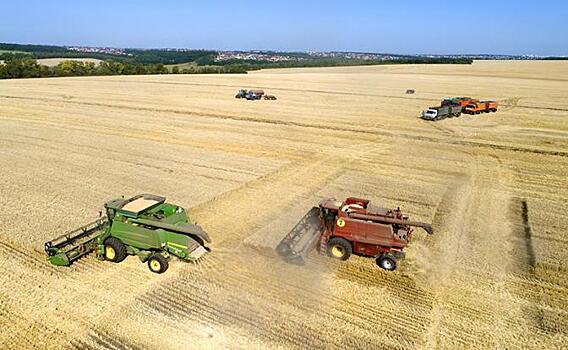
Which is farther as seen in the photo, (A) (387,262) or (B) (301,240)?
(B) (301,240)

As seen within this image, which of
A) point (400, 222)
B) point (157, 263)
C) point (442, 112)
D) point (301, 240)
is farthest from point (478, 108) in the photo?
point (157, 263)

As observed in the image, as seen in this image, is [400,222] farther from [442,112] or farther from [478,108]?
[478,108]

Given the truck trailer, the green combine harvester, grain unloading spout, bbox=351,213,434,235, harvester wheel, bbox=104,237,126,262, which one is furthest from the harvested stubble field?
the truck trailer

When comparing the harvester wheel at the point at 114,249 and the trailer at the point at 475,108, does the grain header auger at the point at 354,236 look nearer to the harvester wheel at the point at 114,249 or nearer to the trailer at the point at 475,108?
the harvester wheel at the point at 114,249

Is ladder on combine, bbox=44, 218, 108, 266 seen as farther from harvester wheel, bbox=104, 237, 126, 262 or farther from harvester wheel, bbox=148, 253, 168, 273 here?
harvester wheel, bbox=148, 253, 168, 273

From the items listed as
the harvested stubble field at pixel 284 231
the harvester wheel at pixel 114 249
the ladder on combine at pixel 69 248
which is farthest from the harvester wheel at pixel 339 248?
the ladder on combine at pixel 69 248

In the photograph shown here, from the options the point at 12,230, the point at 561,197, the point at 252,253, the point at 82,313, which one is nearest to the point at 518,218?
the point at 561,197

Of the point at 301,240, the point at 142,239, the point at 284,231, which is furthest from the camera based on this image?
the point at 284,231
